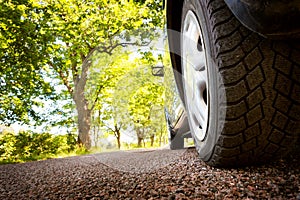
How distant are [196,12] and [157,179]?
97cm

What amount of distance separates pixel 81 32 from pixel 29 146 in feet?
15.7

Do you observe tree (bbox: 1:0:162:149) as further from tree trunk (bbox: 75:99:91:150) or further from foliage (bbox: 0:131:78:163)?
foliage (bbox: 0:131:78:163)

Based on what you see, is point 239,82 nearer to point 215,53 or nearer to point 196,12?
point 215,53

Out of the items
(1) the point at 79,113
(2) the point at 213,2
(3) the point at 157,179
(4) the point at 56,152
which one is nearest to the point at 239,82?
(2) the point at 213,2

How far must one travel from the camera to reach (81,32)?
10.5 metres

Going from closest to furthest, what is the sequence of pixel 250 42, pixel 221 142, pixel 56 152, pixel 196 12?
1. pixel 250 42
2. pixel 221 142
3. pixel 196 12
4. pixel 56 152

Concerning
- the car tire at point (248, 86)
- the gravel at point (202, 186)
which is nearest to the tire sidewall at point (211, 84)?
the car tire at point (248, 86)

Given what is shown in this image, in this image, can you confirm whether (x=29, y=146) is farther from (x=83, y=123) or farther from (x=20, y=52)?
(x=20, y=52)

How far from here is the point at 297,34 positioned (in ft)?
2.90

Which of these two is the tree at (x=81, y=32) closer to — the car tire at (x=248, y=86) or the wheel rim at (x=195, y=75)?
the wheel rim at (x=195, y=75)

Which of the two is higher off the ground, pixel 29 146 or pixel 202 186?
pixel 29 146

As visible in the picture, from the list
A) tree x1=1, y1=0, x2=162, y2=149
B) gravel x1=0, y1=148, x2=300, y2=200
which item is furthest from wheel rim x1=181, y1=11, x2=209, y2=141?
tree x1=1, y1=0, x2=162, y2=149

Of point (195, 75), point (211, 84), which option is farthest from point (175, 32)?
point (211, 84)

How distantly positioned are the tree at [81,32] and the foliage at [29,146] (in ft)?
5.24
